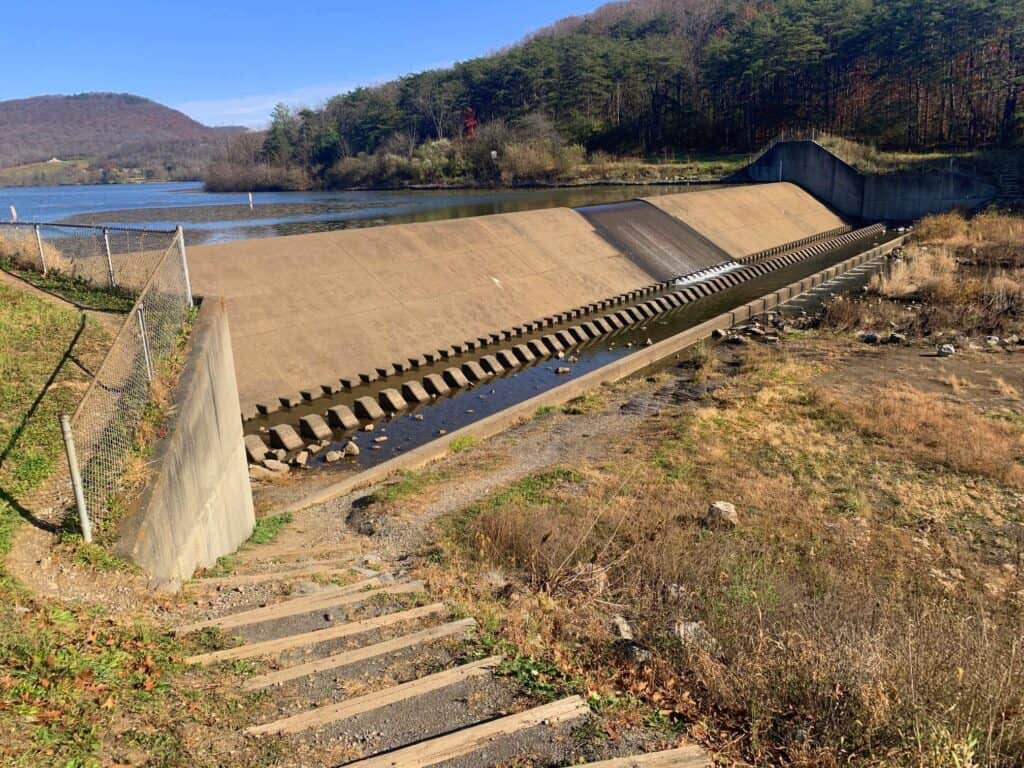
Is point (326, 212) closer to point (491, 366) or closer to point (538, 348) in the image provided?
point (538, 348)

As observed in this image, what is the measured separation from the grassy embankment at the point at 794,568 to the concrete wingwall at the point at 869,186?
35840 millimetres

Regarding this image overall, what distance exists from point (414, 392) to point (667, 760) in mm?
13641

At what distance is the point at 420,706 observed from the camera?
5.00 metres

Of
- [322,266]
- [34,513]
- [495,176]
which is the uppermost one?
[495,176]

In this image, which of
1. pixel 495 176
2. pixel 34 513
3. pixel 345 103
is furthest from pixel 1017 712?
pixel 345 103

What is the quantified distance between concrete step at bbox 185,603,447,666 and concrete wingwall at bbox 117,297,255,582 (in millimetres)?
1436

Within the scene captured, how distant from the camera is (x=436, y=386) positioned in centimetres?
1831

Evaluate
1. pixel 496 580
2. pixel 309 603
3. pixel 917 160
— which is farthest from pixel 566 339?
pixel 917 160

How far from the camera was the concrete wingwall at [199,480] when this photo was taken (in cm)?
677

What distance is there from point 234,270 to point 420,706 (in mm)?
17938

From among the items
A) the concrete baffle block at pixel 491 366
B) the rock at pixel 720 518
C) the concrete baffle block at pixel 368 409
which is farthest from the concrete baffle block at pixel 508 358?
the rock at pixel 720 518

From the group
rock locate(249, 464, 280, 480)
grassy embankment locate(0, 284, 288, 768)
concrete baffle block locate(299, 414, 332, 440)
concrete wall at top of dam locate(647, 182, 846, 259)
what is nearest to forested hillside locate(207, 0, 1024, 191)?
concrete wall at top of dam locate(647, 182, 846, 259)

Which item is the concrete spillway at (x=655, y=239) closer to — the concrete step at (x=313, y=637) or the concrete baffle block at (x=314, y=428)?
the concrete baffle block at (x=314, y=428)

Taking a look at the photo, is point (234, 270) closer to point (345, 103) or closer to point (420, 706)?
point (420, 706)
